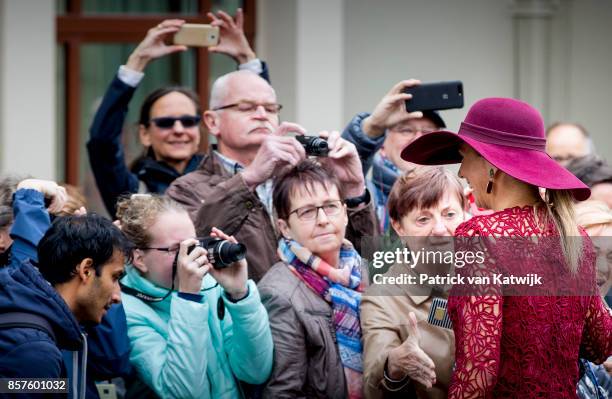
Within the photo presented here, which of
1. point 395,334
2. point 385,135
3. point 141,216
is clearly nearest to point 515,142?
point 395,334

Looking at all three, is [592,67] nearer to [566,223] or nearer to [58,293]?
[566,223]

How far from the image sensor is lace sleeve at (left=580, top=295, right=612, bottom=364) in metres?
3.30

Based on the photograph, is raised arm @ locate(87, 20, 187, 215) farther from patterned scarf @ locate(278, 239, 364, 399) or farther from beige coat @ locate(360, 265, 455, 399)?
beige coat @ locate(360, 265, 455, 399)

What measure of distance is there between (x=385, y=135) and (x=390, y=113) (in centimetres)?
21

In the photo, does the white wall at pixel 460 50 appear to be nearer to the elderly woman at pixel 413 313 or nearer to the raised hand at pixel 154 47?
the raised hand at pixel 154 47

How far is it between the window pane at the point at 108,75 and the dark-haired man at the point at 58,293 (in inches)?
170

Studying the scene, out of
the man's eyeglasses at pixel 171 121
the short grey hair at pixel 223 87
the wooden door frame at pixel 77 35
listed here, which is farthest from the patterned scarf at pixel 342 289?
the wooden door frame at pixel 77 35

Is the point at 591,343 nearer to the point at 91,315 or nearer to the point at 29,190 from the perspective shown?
the point at 91,315

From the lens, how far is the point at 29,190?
3.84 meters

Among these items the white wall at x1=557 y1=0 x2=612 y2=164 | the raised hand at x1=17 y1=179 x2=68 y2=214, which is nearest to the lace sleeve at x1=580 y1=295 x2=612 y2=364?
the raised hand at x1=17 y1=179 x2=68 y2=214

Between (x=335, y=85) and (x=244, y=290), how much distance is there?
421 centimetres

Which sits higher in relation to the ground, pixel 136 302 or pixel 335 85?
pixel 335 85

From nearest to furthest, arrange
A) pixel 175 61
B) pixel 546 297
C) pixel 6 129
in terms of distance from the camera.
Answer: pixel 546 297 < pixel 6 129 < pixel 175 61

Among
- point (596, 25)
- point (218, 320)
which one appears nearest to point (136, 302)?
point (218, 320)
